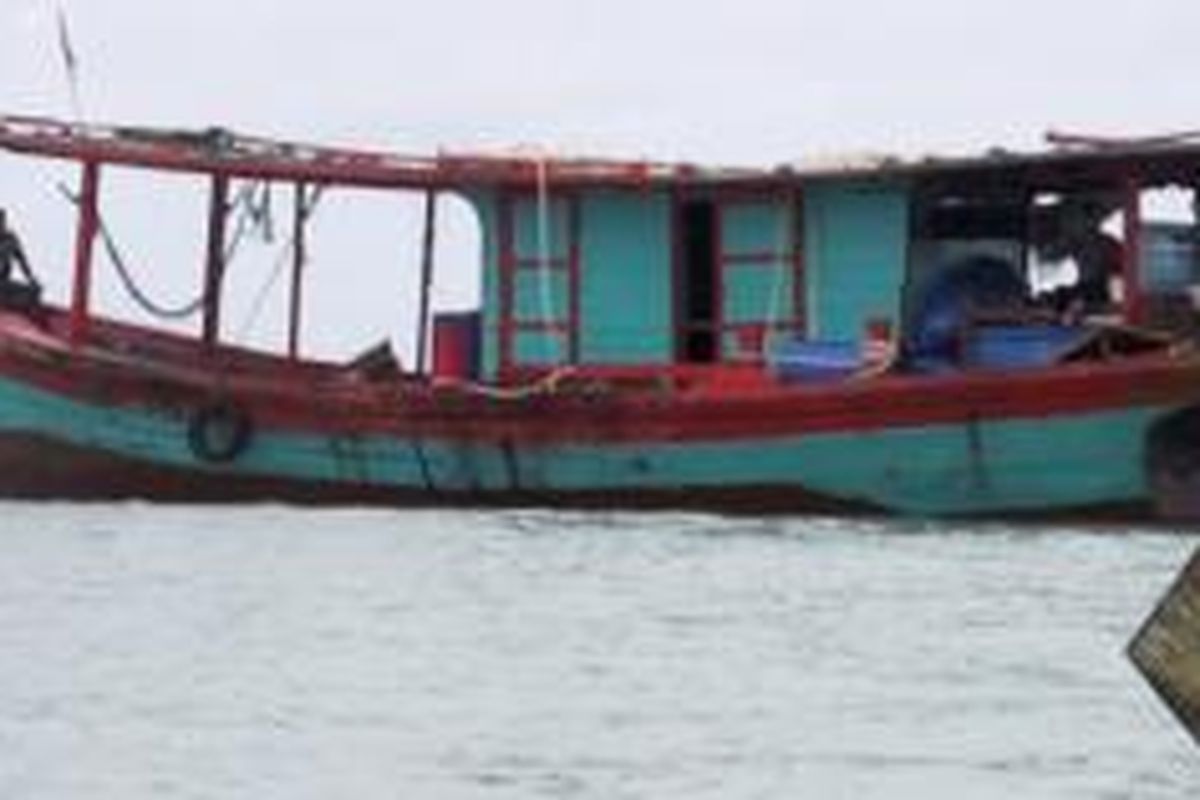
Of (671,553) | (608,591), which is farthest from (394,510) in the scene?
(608,591)

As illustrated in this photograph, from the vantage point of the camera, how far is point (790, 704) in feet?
64.7

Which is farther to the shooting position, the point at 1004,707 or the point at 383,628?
the point at 383,628

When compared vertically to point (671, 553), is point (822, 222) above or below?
above

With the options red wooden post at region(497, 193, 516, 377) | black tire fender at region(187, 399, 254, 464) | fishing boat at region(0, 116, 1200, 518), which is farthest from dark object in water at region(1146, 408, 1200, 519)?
black tire fender at region(187, 399, 254, 464)

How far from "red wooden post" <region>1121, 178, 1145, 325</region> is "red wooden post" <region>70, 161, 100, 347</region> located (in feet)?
31.3

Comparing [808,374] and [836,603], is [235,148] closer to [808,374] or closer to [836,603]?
[808,374]

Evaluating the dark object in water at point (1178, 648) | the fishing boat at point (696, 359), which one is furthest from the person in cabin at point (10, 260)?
the dark object in water at point (1178, 648)

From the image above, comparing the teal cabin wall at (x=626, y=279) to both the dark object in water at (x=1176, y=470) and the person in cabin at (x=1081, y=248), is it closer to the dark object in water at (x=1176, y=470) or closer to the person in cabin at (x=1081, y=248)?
the person in cabin at (x=1081, y=248)

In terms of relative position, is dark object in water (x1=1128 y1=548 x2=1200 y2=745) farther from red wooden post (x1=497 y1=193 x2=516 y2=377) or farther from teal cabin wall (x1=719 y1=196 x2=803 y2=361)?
red wooden post (x1=497 y1=193 x2=516 y2=377)

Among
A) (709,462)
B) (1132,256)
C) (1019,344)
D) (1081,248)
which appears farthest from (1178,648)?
(1081,248)

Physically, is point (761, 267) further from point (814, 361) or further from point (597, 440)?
point (597, 440)

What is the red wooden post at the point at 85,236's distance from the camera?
35688 mm

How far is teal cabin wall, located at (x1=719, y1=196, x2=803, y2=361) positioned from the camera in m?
33.7

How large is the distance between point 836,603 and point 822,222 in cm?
774
